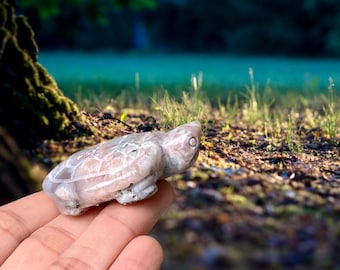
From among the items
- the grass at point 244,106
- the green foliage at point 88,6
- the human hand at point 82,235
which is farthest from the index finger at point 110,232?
the green foliage at point 88,6

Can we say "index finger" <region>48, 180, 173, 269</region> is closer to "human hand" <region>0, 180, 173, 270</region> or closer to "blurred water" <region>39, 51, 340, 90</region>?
"human hand" <region>0, 180, 173, 270</region>

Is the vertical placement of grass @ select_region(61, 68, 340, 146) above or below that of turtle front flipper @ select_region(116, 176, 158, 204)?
above

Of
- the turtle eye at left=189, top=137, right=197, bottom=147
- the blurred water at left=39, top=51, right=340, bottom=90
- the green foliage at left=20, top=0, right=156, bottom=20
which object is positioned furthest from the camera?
the green foliage at left=20, top=0, right=156, bottom=20

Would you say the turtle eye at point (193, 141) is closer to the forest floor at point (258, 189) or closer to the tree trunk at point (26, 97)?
the forest floor at point (258, 189)

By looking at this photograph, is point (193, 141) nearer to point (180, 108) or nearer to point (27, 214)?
point (180, 108)

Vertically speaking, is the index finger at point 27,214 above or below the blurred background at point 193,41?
below

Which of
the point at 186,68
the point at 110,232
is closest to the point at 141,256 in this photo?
the point at 110,232

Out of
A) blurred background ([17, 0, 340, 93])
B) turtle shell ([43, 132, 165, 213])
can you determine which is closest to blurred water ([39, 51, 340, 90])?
blurred background ([17, 0, 340, 93])
